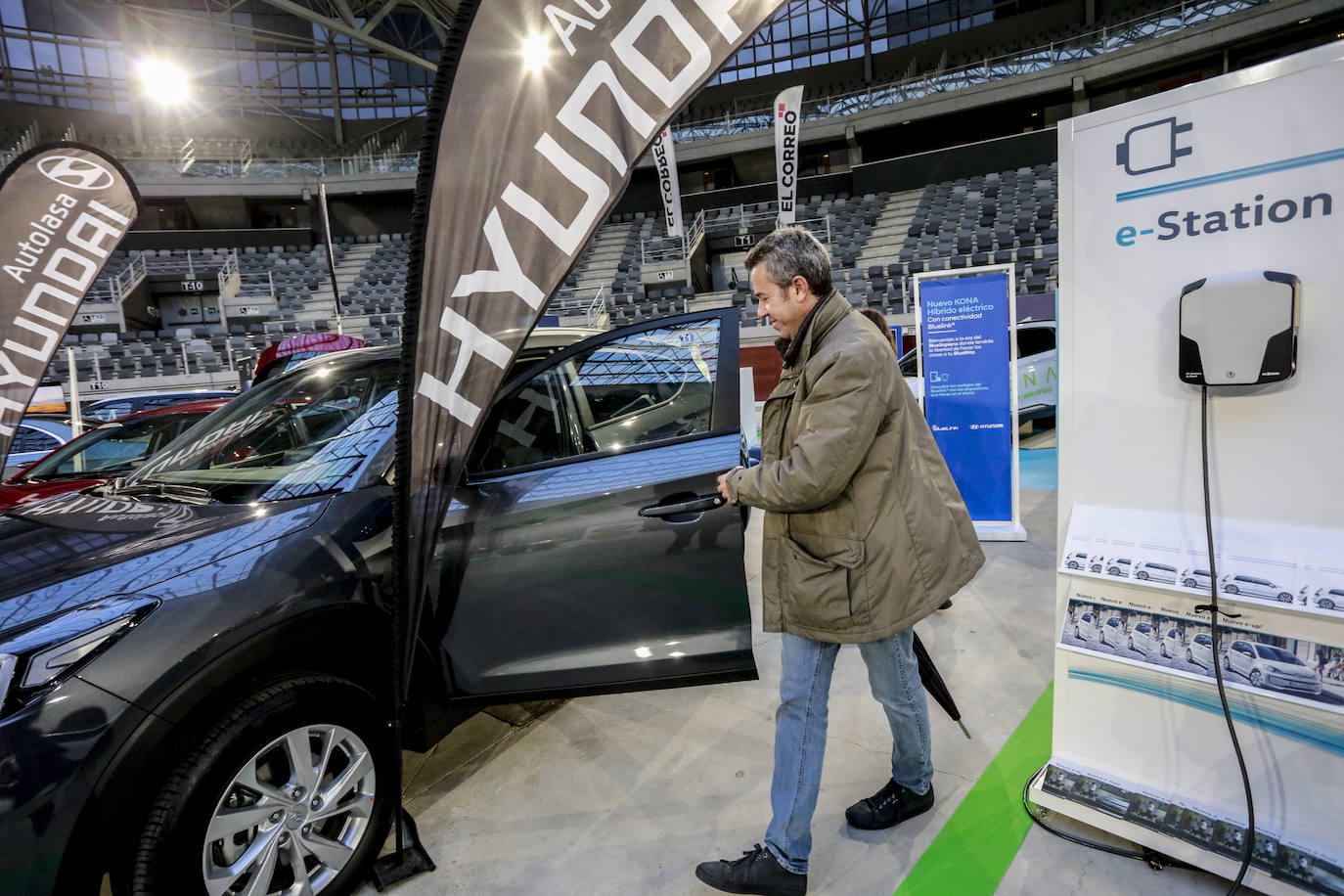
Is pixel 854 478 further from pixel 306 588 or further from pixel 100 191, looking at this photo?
pixel 100 191

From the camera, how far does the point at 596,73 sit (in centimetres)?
177

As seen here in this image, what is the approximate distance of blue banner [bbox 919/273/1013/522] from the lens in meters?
4.39

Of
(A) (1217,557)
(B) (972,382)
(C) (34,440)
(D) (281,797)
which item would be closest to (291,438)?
(D) (281,797)

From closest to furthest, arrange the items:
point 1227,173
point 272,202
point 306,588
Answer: point 1227,173, point 306,588, point 272,202

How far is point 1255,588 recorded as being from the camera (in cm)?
159

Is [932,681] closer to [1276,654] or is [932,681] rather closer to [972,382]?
[1276,654]

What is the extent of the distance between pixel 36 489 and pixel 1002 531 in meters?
5.61

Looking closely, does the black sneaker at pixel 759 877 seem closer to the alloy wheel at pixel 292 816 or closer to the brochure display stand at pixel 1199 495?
the brochure display stand at pixel 1199 495

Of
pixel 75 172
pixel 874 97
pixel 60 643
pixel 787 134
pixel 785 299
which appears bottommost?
pixel 60 643

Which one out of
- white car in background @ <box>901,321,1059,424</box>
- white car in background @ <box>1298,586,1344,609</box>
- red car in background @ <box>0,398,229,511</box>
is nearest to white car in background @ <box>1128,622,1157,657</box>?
white car in background @ <box>1298,586,1344,609</box>

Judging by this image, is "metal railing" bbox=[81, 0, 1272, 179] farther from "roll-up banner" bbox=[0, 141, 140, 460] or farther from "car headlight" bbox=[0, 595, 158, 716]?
"car headlight" bbox=[0, 595, 158, 716]

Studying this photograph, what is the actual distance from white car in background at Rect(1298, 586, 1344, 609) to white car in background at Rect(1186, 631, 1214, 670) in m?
0.22

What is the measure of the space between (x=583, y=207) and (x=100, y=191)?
4650 mm

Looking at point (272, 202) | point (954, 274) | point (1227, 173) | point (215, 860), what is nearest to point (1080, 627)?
point (1227, 173)
